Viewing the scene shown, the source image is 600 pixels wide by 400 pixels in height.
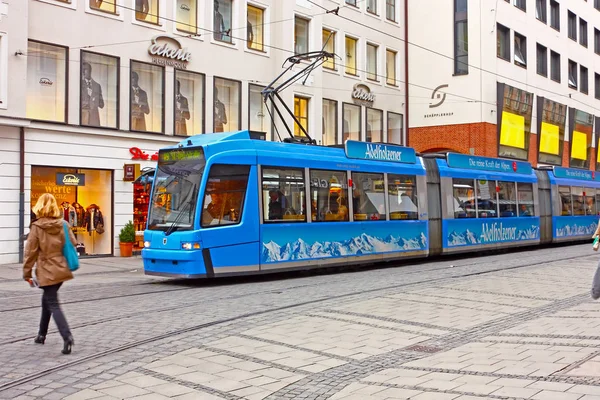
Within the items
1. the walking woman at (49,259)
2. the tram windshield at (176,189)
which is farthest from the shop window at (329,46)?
the walking woman at (49,259)

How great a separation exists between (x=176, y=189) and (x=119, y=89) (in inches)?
382

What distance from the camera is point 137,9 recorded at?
75.8ft

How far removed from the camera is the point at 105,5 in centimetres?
2223

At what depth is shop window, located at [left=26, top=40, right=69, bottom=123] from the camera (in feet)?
66.9

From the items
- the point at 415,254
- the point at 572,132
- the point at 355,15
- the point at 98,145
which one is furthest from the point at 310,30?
the point at 572,132

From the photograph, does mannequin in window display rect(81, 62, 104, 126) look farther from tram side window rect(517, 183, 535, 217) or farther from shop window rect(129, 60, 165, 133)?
tram side window rect(517, 183, 535, 217)

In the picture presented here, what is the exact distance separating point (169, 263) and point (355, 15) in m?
21.7

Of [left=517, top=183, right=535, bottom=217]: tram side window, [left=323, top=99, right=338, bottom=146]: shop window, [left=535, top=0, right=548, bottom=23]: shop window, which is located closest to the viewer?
[left=517, top=183, right=535, bottom=217]: tram side window

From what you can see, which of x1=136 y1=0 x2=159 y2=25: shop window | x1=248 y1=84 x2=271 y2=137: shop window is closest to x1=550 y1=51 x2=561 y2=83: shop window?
x1=248 y1=84 x2=271 y2=137: shop window

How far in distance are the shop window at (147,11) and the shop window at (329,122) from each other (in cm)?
954

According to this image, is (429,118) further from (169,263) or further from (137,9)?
(169,263)

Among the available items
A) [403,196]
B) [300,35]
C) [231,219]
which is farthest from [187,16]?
[231,219]

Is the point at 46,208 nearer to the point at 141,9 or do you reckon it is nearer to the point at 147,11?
the point at 141,9

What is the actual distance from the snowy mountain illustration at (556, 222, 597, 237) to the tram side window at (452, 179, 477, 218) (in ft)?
23.5
